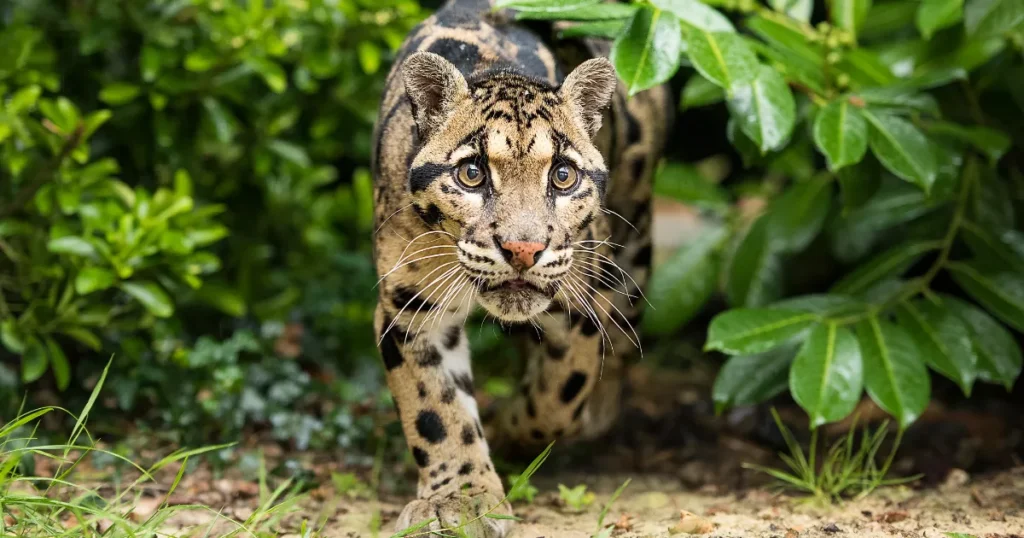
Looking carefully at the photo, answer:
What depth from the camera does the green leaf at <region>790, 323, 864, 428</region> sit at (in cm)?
480

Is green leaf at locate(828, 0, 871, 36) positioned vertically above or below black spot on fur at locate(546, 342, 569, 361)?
above

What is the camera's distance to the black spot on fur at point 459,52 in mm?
4785

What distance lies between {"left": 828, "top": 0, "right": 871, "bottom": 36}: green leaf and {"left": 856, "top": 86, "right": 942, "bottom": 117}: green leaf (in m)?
0.52

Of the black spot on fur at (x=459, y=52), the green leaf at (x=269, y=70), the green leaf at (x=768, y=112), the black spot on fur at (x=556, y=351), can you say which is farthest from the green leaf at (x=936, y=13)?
the green leaf at (x=269, y=70)

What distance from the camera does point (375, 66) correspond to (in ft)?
20.3

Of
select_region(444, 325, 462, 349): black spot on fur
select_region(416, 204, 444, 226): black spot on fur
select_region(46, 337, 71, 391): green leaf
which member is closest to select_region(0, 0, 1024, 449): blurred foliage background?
select_region(46, 337, 71, 391): green leaf

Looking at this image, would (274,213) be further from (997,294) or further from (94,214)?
(997,294)

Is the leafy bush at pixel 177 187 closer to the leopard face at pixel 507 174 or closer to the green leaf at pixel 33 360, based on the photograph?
the green leaf at pixel 33 360

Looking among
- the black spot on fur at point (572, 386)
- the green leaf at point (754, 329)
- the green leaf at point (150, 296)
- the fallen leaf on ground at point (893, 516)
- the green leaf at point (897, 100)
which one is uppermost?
the green leaf at point (897, 100)

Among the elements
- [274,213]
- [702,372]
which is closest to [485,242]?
[274,213]

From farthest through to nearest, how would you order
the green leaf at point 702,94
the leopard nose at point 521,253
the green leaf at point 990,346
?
the green leaf at point 702,94 → the green leaf at point 990,346 → the leopard nose at point 521,253

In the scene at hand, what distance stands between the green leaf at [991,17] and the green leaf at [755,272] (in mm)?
1693

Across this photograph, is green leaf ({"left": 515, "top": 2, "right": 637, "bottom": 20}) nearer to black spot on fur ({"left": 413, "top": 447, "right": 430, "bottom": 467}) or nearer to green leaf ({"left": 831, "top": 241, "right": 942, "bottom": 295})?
black spot on fur ({"left": 413, "top": 447, "right": 430, "bottom": 467})

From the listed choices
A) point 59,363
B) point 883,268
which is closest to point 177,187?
point 59,363
